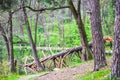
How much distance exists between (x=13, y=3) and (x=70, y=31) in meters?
23.7

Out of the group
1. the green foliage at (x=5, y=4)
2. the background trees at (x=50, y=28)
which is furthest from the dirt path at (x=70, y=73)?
the green foliage at (x=5, y=4)

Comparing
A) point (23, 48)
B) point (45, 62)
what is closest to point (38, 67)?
point (45, 62)

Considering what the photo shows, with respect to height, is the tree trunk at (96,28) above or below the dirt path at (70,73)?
above

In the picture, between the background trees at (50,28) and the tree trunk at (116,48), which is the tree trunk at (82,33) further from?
the tree trunk at (116,48)

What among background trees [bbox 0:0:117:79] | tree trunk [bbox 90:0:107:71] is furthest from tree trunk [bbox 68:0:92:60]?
tree trunk [bbox 90:0:107:71]

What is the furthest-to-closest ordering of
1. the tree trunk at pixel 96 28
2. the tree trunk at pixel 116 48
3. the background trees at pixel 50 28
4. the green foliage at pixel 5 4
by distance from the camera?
the green foliage at pixel 5 4 < the background trees at pixel 50 28 < the tree trunk at pixel 96 28 < the tree trunk at pixel 116 48

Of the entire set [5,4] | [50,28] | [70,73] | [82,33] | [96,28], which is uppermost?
[5,4]

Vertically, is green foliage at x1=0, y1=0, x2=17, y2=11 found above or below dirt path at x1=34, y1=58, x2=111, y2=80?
above

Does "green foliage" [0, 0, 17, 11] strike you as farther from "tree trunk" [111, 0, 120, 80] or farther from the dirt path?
"tree trunk" [111, 0, 120, 80]

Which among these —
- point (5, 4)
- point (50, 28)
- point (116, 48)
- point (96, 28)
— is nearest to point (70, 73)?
point (96, 28)

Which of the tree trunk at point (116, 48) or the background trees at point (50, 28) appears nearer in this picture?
the tree trunk at point (116, 48)

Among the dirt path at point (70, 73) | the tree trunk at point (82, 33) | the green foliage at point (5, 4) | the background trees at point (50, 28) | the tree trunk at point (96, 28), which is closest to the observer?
the tree trunk at point (96, 28)

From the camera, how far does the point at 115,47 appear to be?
5766 millimetres

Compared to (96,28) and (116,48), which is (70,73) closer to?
(96,28)
